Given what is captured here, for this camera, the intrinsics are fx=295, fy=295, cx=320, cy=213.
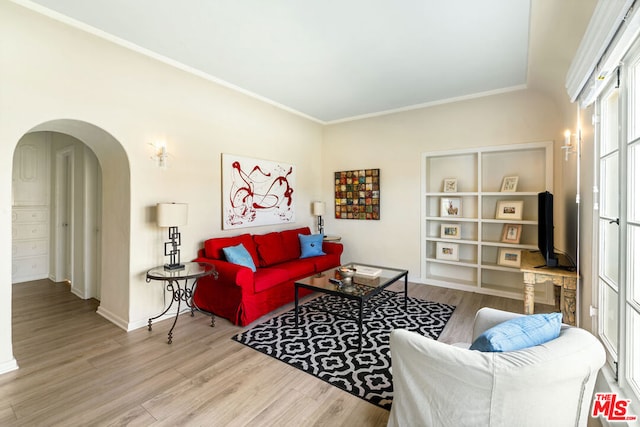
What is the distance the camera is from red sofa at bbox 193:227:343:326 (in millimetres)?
3125

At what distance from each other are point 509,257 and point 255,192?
3.76 meters

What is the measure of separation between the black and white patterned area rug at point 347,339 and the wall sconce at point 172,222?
1.16 metres

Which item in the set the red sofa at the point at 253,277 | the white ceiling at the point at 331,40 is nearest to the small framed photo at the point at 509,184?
the white ceiling at the point at 331,40

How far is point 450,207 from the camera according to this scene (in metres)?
4.64

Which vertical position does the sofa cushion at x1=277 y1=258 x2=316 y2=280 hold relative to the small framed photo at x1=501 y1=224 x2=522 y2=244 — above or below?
below

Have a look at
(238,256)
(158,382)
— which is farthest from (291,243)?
(158,382)

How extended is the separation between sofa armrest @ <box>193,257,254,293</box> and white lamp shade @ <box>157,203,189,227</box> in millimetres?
630

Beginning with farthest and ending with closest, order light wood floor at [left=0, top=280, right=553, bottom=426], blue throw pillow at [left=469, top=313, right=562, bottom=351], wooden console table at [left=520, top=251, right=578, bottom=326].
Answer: wooden console table at [left=520, top=251, right=578, bottom=326] < light wood floor at [left=0, top=280, right=553, bottom=426] < blue throw pillow at [left=469, top=313, right=562, bottom=351]

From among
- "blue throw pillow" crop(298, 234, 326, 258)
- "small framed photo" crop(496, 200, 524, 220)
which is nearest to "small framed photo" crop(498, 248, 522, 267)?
"small framed photo" crop(496, 200, 524, 220)

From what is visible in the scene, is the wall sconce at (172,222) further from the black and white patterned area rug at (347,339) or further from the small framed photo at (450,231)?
the small framed photo at (450,231)

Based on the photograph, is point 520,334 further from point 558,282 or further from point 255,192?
point 255,192

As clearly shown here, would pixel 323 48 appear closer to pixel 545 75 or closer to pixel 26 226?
pixel 545 75

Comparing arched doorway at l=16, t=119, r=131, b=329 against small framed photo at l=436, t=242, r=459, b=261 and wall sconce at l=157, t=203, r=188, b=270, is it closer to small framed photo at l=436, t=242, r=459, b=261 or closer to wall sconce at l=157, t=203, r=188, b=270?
wall sconce at l=157, t=203, r=188, b=270

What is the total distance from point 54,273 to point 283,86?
4770 mm
